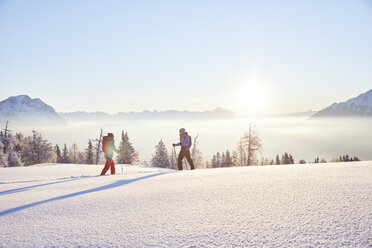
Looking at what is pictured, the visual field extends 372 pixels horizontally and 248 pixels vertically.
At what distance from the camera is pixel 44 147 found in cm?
5028

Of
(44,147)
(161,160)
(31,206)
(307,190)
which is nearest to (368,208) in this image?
(307,190)

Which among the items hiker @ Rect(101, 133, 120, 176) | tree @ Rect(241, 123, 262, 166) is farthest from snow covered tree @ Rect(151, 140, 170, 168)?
hiker @ Rect(101, 133, 120, 176)

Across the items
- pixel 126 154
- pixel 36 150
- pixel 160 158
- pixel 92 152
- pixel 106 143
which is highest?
pixel 106 143

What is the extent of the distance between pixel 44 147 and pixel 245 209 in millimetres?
59028

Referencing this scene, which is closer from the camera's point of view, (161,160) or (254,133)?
(254,133)

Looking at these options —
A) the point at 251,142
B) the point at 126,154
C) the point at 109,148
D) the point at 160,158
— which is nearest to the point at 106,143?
the point at 109,148

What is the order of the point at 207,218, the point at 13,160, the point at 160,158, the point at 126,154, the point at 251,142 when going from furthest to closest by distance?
the point at 126,154, the point at 160,158, the point at 13,160, the point at 251,142, the point at 207,218

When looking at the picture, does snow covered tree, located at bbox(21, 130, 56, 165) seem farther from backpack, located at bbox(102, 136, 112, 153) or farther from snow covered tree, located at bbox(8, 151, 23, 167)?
backpack, located at bbox(102, 136, 112, 153)

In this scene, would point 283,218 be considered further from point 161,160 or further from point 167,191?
point 161,160

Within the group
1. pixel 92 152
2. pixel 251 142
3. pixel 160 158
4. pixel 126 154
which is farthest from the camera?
pixel 92 152

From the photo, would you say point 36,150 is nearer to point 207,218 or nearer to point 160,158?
point 160,158

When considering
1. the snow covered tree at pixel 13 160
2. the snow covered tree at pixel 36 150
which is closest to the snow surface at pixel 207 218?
the snow covered tree at pixel 13 160

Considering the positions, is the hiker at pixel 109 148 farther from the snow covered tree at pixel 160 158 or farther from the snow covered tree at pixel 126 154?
the snow covered tree at pixel 126 154

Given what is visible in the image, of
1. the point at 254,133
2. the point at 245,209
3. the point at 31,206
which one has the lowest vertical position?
the point at 31,206
